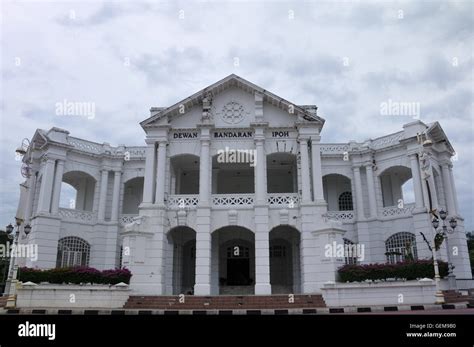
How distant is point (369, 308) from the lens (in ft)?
58.6

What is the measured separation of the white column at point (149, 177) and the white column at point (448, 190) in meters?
21.2

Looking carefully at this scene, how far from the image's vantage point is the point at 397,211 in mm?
29266

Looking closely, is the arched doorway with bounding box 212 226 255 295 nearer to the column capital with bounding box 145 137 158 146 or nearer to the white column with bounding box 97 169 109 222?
the column capital with bounding box 145 137 158 146

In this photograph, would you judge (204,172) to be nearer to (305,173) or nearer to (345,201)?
(305,173)

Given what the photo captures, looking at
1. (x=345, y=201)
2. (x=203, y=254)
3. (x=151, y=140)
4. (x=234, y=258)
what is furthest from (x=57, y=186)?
(x=345, y=201)

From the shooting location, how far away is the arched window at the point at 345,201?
107ft

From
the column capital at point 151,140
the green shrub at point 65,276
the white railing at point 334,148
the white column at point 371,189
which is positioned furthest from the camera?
the white railing at point 334,148

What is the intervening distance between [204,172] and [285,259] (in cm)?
891

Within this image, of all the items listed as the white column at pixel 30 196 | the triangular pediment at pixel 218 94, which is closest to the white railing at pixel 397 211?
the triangular pediment at pixel 218 94

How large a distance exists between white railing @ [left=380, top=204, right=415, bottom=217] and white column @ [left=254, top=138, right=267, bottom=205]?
1074 centimetres

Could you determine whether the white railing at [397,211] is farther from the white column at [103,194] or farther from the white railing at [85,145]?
the white railing at [85,145]

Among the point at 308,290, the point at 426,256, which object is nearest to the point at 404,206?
the point at 426,256
